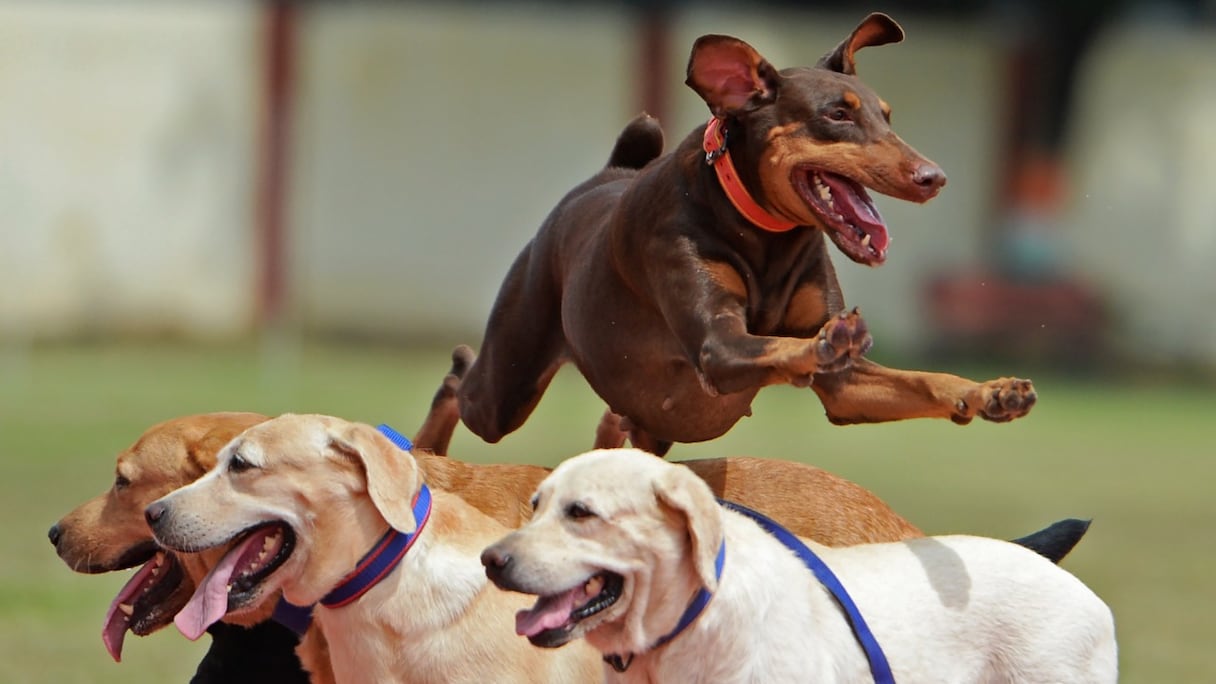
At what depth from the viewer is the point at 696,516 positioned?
16.0 feet

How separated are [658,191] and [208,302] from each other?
20939mm

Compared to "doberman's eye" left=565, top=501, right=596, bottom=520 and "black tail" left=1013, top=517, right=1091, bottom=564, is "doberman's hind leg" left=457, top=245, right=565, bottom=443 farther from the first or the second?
"doberman's eye" left=565, top=501, right=596, bottom=520

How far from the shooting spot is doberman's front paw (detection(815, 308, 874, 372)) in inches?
212

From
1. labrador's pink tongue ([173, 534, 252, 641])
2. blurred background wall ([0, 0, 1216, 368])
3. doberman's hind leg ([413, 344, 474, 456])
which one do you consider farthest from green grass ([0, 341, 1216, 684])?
labrador's pink tongue ([173, 534, 252, 641])

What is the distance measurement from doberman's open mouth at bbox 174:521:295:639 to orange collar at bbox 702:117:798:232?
5.45 ft

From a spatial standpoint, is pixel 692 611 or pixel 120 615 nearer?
pixel 692 611

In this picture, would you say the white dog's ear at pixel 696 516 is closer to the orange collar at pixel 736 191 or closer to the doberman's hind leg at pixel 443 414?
the orange collar at pixel 736 191

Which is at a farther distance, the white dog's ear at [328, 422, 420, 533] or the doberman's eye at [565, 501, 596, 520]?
the white dog's ear at [328, 422, 420, 533]

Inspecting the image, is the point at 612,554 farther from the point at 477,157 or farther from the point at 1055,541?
the point at 477,157

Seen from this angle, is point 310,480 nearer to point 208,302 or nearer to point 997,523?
point 997,523

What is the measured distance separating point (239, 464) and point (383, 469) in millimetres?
388

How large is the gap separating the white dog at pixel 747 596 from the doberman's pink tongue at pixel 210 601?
904 mm

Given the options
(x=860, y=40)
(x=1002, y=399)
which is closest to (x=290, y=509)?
(x=1002, y=399)

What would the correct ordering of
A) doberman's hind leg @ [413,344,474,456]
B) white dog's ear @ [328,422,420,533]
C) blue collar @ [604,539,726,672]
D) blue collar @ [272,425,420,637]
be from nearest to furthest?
1. blue collar @ [604,539,726,672]
2. white dog's ear @ [328,422,420,533]
3. blue collar @ [272,425,420,637]
4. doberman's hind leg @ [413,344,474,456]
